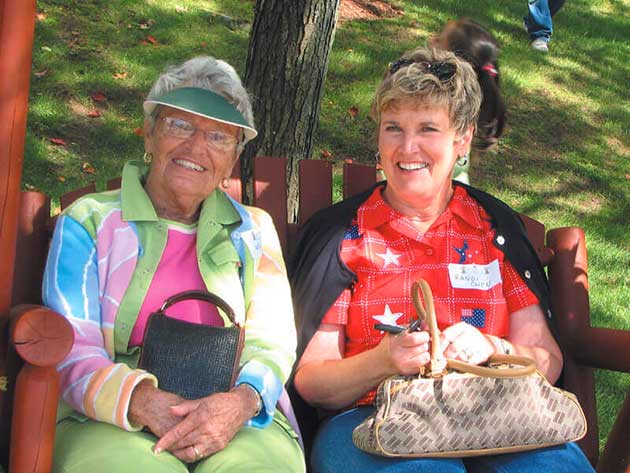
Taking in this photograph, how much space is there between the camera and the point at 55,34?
7516 mm

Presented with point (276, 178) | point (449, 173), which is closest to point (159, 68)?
point (276, 178)

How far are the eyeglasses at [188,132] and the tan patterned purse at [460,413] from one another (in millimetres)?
847

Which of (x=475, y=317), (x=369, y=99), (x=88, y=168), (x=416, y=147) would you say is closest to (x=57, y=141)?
(x=88, y=168)

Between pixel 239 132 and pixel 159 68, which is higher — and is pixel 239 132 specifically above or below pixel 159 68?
above

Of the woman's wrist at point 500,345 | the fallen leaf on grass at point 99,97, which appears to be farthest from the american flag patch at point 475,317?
the fallen leaf on grass at point 99,97

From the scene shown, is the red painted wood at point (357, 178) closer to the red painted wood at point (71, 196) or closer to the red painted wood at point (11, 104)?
the red painted wood at point (71, 196)

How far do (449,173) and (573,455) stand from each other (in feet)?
3.52

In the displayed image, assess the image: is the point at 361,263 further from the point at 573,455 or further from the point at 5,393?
the point at 5,393

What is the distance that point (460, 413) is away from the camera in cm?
269

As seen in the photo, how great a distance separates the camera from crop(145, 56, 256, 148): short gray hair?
10.1ft

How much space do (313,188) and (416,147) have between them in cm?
59

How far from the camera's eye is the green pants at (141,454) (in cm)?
246

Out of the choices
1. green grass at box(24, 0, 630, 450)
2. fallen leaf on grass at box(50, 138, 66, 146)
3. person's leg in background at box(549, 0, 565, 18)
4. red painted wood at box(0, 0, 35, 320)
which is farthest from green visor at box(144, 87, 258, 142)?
person's leg in background at box(549, 0, 565, 18)

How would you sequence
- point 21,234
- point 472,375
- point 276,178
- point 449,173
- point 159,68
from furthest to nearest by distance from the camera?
point 159,68 → point 276,178 → point 449,173 → point 21,234 → point 472,375
